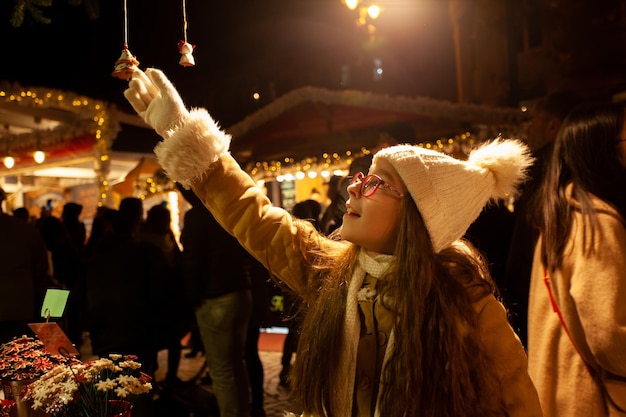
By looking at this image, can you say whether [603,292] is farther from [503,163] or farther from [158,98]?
[158,98]

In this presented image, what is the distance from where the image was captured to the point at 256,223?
6.15 ft

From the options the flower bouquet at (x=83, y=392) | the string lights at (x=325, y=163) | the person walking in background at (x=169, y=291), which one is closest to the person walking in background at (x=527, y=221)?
the flower bouquet at (x=83, y=392)

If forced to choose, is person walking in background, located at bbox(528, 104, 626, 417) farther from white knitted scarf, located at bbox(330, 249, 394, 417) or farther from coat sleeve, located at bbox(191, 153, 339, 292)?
coat sleeve, located at bbox(191, 153, 339, 292)

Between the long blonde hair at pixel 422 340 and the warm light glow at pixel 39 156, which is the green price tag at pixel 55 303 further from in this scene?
the warm light glow at pixel 39 156

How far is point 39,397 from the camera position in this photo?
55.5 inches

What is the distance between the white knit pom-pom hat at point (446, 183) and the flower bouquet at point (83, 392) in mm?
969

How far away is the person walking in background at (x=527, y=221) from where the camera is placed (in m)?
2.46

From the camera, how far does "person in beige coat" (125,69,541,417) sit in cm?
158

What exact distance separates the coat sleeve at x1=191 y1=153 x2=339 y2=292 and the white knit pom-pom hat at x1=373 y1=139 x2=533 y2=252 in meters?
0.42

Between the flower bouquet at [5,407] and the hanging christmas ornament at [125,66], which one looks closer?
the flower bouquet at [5,407]

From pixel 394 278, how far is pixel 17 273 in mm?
2943

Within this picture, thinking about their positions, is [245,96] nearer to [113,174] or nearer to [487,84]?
[113,174]

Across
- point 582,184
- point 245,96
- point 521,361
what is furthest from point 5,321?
point 245,96

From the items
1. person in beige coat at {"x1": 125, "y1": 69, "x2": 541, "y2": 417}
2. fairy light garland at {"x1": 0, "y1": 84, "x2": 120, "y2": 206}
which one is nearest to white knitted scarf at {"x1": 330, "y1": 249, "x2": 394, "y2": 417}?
person in beige coat at {"x1": 125, "y1": 69, "x2": 541, "y2": 417}
